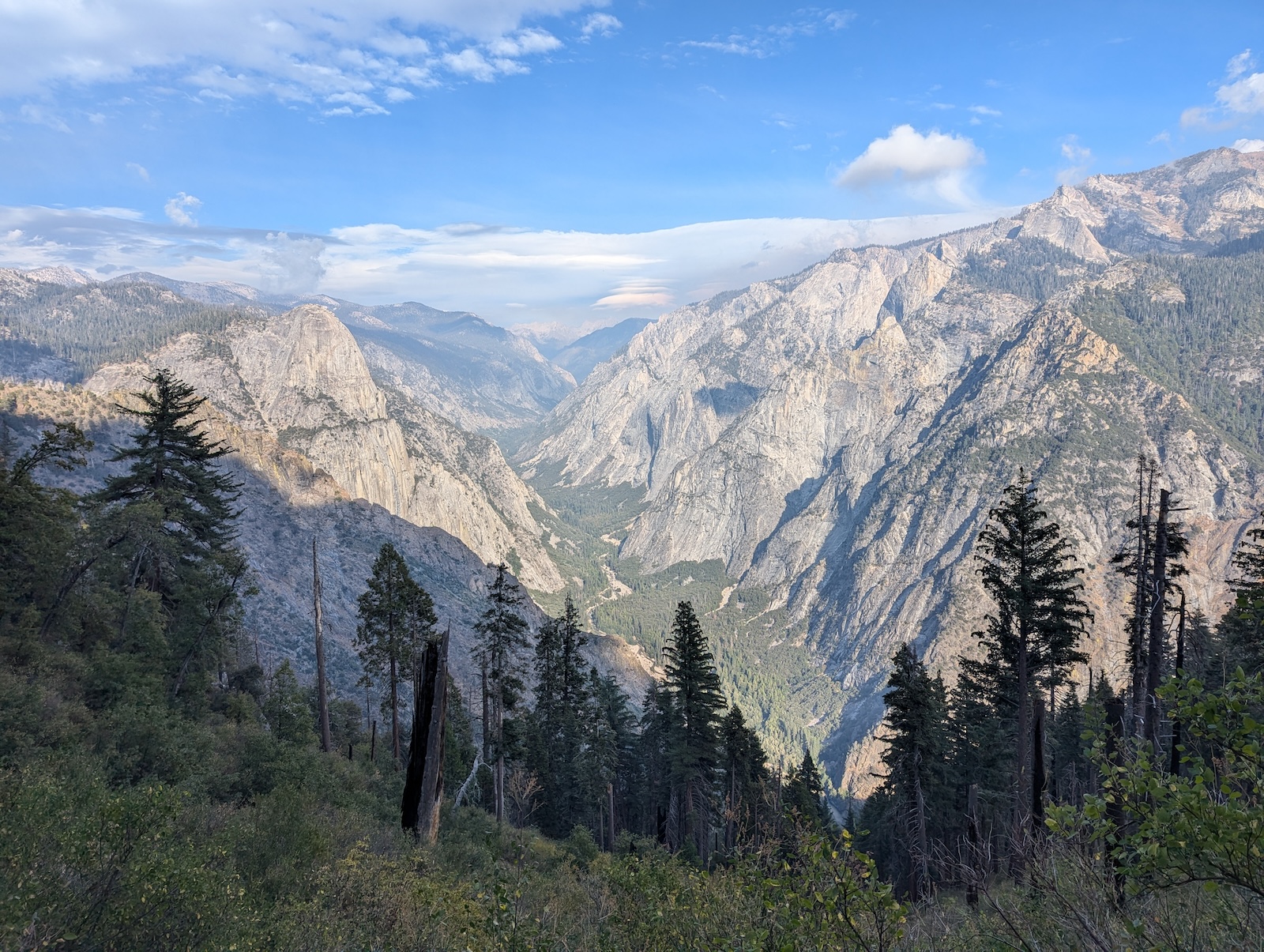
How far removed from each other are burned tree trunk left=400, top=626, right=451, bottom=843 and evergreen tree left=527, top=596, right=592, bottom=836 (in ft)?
74.8

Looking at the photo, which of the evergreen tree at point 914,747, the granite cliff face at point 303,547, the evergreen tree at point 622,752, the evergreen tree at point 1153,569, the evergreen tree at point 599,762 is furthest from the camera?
the granite cliff face at point 303,547

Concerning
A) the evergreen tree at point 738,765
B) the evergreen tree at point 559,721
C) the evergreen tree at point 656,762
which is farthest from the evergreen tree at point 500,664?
Answer: the evergreen tree at point 738,765

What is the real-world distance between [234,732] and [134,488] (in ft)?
47.7

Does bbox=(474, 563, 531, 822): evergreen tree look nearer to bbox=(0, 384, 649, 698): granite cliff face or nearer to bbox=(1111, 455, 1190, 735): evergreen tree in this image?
bbox=(1111, 455, 1190, 735): evergreen tree

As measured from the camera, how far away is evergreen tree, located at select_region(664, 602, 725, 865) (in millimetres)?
39031

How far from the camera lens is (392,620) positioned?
36.5 m

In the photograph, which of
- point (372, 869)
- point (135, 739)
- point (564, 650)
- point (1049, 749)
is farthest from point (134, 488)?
point (1049, 749)

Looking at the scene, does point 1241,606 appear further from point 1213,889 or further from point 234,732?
point 234,732

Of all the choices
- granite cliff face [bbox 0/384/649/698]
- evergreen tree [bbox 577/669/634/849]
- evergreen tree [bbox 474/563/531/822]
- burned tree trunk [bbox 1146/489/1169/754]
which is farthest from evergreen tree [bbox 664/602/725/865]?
granite cliff face [bbox 0/384/649/698]

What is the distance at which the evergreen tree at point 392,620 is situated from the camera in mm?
35781

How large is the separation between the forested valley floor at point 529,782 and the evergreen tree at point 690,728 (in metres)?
0.22

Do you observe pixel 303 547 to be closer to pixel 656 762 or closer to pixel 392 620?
pixel 656 762

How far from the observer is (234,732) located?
1001 inches

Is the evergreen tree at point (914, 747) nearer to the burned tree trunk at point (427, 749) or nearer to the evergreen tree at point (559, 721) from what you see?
the evergreen tree at point (559, 721)
